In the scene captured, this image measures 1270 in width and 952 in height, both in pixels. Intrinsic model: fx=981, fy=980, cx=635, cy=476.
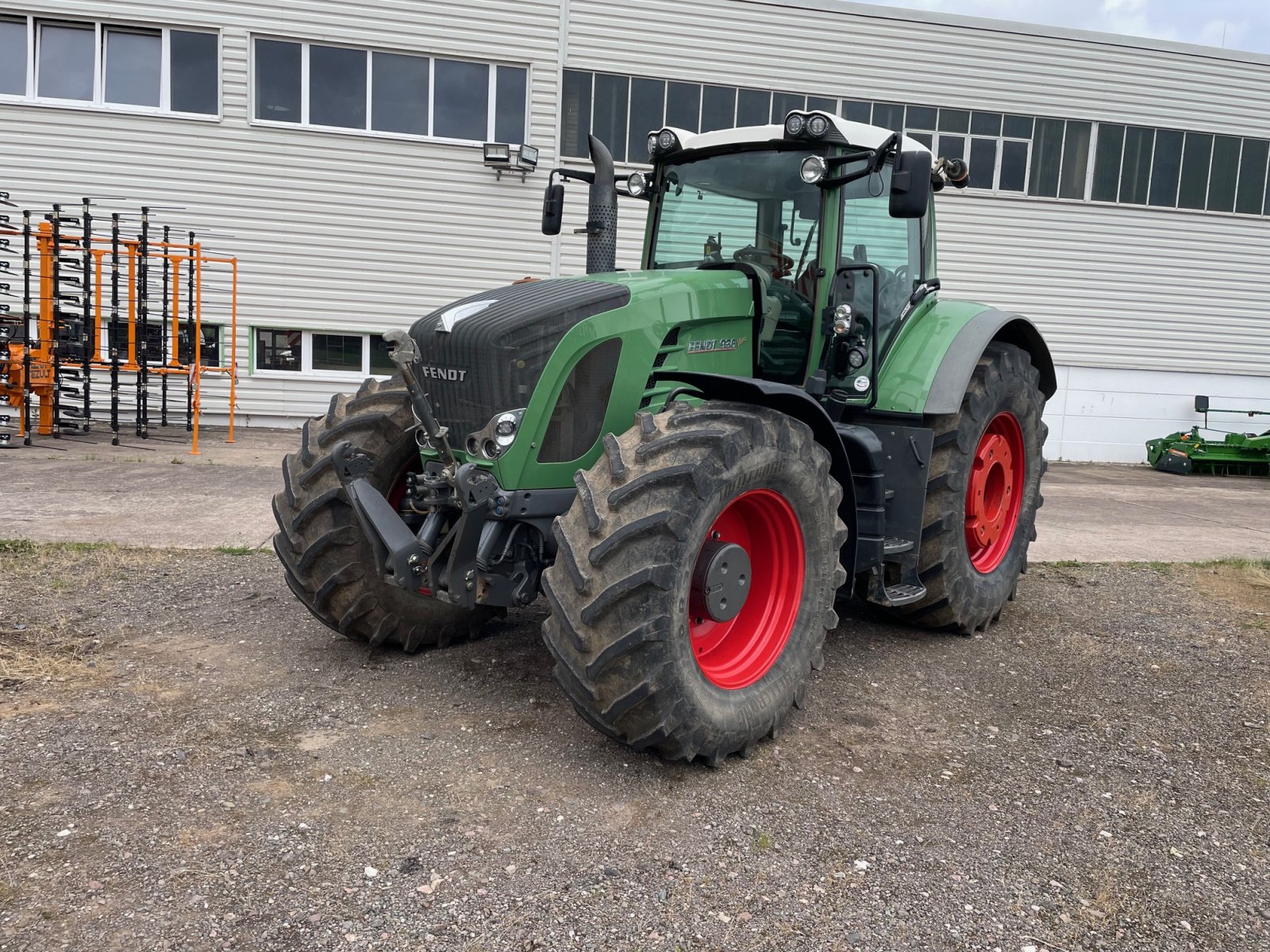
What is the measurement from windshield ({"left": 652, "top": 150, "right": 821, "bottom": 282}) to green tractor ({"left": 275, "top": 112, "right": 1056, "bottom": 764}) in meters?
0.01

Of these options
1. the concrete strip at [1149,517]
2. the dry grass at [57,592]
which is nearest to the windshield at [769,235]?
the dry grass at [57,592]

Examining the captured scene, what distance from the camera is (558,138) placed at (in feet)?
46.3

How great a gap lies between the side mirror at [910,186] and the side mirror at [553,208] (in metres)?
1.78

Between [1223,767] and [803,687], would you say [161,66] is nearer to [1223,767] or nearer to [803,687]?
[803,687]

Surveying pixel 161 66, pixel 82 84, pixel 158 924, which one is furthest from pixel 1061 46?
pixel 158 924

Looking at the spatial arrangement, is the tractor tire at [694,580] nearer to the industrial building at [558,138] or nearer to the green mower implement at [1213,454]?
the industrial building at [558,138]

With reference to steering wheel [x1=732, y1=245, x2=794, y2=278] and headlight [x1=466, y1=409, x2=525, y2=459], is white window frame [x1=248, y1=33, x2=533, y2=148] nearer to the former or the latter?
steering wheel [x1=732, y1=245, x2=794, y2=278]

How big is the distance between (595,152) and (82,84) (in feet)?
38.7

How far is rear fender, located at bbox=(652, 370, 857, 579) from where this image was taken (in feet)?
12.1

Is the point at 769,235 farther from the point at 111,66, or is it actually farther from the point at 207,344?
the point at 111,66

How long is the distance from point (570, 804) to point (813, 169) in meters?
2.89

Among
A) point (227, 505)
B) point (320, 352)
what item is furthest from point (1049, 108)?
point (227, 505)

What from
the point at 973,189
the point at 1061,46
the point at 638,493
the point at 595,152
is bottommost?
A: the point at 638,493

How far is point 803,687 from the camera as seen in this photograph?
383 centimetres
